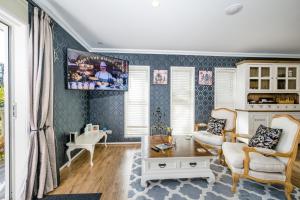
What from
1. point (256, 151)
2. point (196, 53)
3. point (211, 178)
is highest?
point (196, 53)

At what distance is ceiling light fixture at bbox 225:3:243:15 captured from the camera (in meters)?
2.15

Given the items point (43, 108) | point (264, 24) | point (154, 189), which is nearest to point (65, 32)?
point (43, 108)

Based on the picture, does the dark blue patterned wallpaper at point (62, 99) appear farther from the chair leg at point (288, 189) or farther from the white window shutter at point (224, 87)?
the white window shutter at point (224, 87)

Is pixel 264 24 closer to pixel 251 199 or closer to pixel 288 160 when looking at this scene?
pixel 288 160

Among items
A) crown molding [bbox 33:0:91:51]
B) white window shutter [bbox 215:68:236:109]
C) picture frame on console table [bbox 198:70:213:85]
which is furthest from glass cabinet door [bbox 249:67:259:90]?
crown molding [bbox 33:0:91:51]

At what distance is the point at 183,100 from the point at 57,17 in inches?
128

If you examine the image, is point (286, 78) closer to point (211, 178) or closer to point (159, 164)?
point (211, 178)

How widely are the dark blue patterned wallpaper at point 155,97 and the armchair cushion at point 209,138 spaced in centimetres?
97

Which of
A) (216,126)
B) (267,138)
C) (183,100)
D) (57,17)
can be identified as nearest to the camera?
(267,138)

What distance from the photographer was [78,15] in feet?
8.27

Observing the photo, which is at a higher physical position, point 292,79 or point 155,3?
point 155,3

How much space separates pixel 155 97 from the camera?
14.4ft

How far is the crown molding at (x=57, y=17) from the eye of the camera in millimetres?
2191

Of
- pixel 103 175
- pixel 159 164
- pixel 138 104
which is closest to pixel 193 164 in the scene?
pixel 159 164
